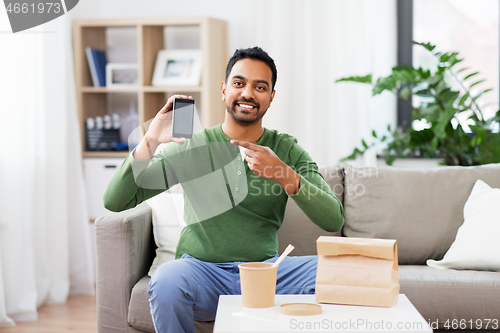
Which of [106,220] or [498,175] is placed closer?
[106,220]

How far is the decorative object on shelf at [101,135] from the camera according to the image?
2965 millimetres

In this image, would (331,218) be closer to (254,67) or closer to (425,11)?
(254,67)

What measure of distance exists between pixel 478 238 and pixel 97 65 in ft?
7.30

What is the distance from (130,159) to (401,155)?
1930 mm

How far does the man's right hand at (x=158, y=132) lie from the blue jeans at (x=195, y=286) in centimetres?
30

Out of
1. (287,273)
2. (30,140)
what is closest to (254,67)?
(287,273)

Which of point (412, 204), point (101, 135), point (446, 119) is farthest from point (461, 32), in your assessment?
point (101, 135)

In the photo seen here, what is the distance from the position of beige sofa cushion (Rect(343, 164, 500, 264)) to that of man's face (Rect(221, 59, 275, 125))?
0.69 m

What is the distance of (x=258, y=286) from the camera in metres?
1.06

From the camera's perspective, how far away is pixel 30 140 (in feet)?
8.19

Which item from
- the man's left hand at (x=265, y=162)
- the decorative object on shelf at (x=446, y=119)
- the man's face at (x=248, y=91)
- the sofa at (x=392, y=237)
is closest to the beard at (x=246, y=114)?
the man's face at (x=248, y=91)

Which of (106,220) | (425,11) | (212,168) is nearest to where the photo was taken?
(212,168)

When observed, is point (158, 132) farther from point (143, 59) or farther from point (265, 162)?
point (143, 59)

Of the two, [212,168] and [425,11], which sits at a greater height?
[425,11]
